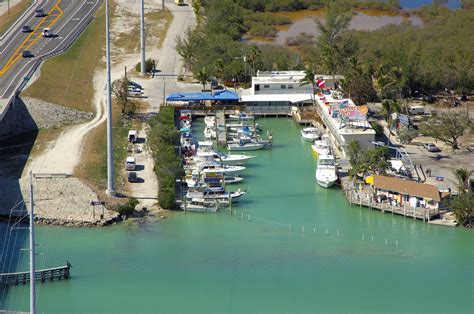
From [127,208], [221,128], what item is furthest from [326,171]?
[127,208]

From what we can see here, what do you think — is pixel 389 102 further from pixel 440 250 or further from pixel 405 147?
pixel 440 250

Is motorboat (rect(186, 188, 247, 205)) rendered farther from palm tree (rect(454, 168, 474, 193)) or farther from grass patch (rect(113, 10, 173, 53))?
grass patch (rect(113, 10, 173, 53))

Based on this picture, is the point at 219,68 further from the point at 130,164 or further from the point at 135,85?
the point at 130,164

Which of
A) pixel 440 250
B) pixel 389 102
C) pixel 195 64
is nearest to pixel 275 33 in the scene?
pixel 195 64

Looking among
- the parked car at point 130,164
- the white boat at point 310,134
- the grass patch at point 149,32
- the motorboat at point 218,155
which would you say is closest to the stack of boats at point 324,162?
the white boat at point 310,134

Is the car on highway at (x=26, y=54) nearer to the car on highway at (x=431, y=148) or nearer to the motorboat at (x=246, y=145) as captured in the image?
the motorboat at (x=246, y=145)
